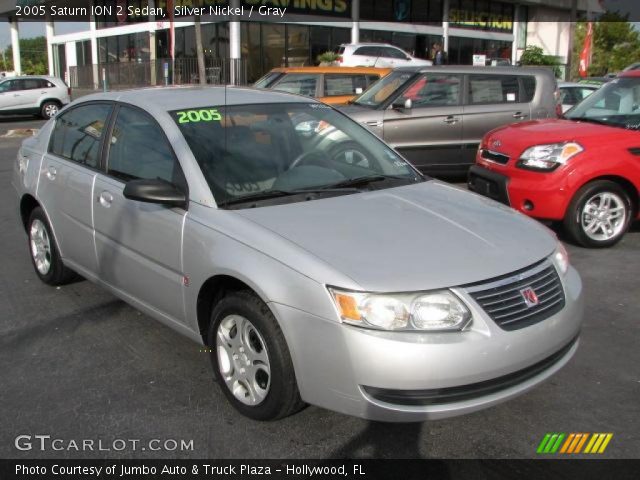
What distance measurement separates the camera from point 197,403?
3.38 m

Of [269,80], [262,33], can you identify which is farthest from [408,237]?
[262,33]

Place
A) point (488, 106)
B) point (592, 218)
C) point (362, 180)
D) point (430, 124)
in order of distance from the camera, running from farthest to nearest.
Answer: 1. point (488, 106)
2. point (430, 124)
3. point (592, 218)
4. point (362, 180)

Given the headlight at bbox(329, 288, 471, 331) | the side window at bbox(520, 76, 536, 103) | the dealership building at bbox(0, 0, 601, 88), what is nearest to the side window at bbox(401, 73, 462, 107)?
the side window at bbox(520, 76, 536, 103)

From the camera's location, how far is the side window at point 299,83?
11.7m

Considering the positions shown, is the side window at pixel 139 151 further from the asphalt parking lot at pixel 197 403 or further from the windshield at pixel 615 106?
the windshield at pixel 615 106

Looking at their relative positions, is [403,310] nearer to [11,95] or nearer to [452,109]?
[452,109]

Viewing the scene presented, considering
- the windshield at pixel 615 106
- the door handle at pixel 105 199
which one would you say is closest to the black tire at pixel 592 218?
the windshield at pixel 615 106

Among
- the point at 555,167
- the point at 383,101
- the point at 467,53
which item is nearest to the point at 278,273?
the point at 555,167

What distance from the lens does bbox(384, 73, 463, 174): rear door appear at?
354 inches

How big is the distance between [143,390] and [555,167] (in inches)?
168

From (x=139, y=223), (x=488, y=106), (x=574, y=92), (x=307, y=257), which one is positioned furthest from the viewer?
(x=574, y=92)

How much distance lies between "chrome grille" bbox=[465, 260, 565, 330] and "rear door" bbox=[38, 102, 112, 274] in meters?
2.67

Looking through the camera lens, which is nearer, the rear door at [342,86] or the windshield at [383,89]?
the windshield at [383,89]
